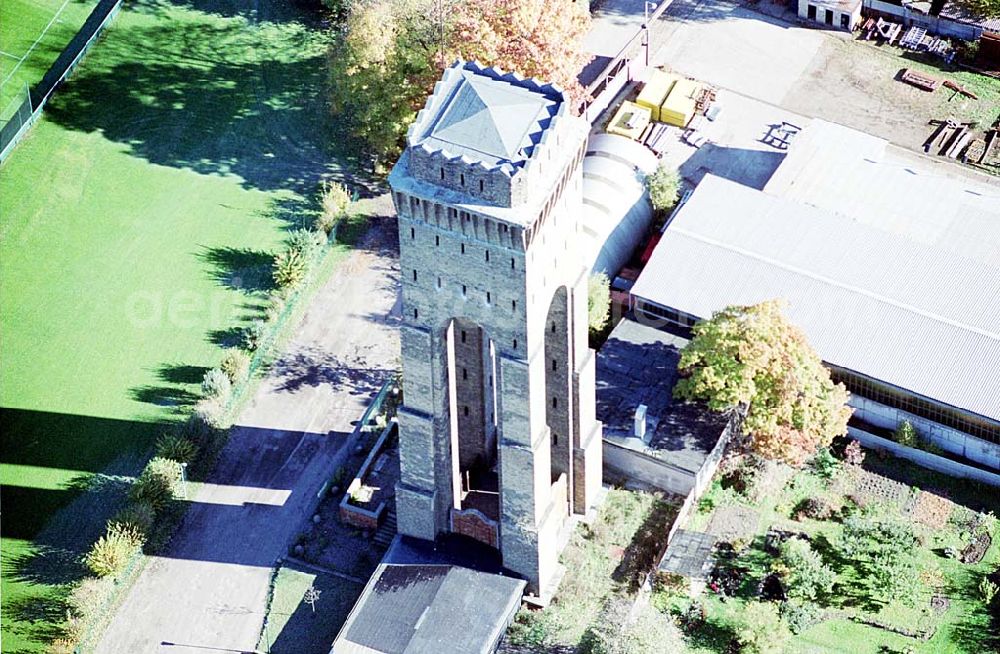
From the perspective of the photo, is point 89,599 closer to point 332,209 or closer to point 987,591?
point 332,209

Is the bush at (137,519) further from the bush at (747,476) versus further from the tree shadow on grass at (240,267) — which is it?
the bush at (747,476)

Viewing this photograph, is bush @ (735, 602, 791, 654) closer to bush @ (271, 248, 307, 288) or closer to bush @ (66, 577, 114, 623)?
bush @ (66, 577, 114, 623)

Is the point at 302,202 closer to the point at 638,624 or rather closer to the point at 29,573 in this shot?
the point at 29,573

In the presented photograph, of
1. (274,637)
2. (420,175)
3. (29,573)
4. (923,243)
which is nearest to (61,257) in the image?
(29,573)

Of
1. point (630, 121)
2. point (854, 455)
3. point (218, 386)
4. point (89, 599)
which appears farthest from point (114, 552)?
point (630, 121)

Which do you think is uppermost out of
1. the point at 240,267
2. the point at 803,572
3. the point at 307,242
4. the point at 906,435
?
the point at 906,435

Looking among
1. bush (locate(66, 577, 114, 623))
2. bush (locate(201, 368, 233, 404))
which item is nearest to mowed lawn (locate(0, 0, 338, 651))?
bush (locate(66, 577, 114, 623))

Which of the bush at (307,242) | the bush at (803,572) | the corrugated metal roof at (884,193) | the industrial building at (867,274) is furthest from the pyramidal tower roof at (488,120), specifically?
the corrugated metal roof at (884,193)
